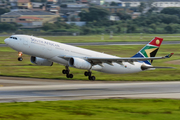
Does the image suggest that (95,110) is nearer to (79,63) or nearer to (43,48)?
(79,63)

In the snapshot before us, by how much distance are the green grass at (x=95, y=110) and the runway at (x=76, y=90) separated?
3.33 m

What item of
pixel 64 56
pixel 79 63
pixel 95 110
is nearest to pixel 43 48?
pixel 64 56

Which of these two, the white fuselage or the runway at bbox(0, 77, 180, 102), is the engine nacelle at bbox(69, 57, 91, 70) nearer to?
the white fuselage

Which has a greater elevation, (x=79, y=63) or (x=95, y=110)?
(x=79, y=63)

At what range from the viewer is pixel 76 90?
38.8 m

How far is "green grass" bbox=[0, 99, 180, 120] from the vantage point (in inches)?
951

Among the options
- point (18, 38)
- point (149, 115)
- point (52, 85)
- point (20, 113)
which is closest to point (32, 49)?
point (18, 38)

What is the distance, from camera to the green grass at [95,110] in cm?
2416

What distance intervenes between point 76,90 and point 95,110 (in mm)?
12109

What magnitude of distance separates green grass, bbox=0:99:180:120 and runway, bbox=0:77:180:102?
10.9ft

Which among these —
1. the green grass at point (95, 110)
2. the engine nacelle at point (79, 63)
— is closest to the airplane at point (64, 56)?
the engine nacelle at point (79, 63)

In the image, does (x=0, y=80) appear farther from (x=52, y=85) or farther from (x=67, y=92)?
(x=67, y=92)

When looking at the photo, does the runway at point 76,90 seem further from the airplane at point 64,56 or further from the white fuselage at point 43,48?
the white fuselage at point 43,48

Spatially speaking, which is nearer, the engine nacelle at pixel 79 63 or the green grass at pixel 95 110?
the green grass at pixel 95 110
